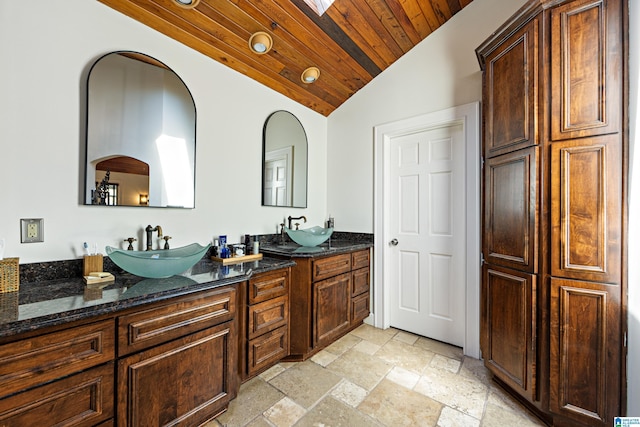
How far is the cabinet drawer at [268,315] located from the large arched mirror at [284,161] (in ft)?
3.20

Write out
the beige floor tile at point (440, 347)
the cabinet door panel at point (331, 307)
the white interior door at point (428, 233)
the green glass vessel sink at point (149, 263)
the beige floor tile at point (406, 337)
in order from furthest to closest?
the beige floor tile at point (406, 337)
the white interior door at point (428, 233)
the beige floor tile at point (440, 347)
the cabinet door panel at point (331, 307)
the green glass vessel sink at point (149, 263)

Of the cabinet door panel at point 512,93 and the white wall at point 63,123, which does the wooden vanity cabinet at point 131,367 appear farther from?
the cabinet door panel at point 512,93

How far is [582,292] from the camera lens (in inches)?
56.1

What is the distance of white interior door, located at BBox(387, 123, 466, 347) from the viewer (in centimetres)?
243

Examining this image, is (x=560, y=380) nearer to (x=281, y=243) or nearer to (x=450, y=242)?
(x=450, y=242)

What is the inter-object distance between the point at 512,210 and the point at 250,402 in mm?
2077

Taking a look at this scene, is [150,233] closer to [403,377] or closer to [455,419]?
[403,377]

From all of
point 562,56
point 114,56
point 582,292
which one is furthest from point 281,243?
point 562,56

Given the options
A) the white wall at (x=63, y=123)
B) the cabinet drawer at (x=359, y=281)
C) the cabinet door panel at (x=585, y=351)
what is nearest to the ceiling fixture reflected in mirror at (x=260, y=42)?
the white wall at (x=63, y=123)

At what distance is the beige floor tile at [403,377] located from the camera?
188 centimetres

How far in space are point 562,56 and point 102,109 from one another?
2.66 metres

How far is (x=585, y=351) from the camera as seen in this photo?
141 centimetres

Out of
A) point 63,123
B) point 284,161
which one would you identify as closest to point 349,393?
point 284,161

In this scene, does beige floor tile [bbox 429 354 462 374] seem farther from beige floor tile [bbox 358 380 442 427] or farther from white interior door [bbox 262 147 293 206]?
white interior door [bbox 262 147 293 206]
